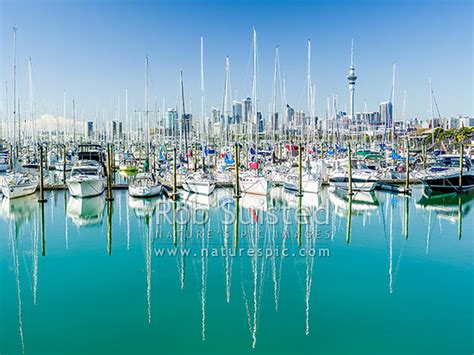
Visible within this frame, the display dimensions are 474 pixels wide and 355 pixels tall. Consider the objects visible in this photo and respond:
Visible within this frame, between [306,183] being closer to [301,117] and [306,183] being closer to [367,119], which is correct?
[301,117]

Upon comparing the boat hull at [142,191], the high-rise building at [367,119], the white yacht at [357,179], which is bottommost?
the boat hull at [142,191]

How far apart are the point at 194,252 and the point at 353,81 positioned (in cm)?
15235

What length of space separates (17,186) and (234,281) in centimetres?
1954

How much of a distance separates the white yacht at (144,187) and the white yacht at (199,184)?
1.87 meters

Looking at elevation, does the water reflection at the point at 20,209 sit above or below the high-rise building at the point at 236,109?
below

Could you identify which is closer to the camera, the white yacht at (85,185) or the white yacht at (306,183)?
the white yacht at (85,185)

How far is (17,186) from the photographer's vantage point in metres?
29.0

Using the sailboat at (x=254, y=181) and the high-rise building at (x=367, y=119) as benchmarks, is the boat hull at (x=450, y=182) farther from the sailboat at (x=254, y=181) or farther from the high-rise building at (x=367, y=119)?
the high-rise building at (x=367, y=119)

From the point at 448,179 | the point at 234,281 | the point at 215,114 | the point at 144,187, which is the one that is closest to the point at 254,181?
the point at 144,187

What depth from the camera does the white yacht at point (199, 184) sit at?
31.0 metres

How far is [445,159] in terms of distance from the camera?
38906 mm

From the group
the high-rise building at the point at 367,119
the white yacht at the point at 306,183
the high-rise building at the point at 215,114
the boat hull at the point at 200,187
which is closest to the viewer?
the boat hull at the point at 200,187

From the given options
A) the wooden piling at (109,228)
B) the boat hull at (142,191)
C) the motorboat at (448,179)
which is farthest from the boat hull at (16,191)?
the motorboat at (448,179)

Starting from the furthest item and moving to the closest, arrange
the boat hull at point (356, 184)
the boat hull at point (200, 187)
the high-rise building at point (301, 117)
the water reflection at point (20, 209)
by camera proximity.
Answer: the high-rise building at point (301, 117), the boat hull at point (356, 184), the boat hull at point (200, 187), the water reflection at point (20, 209)
